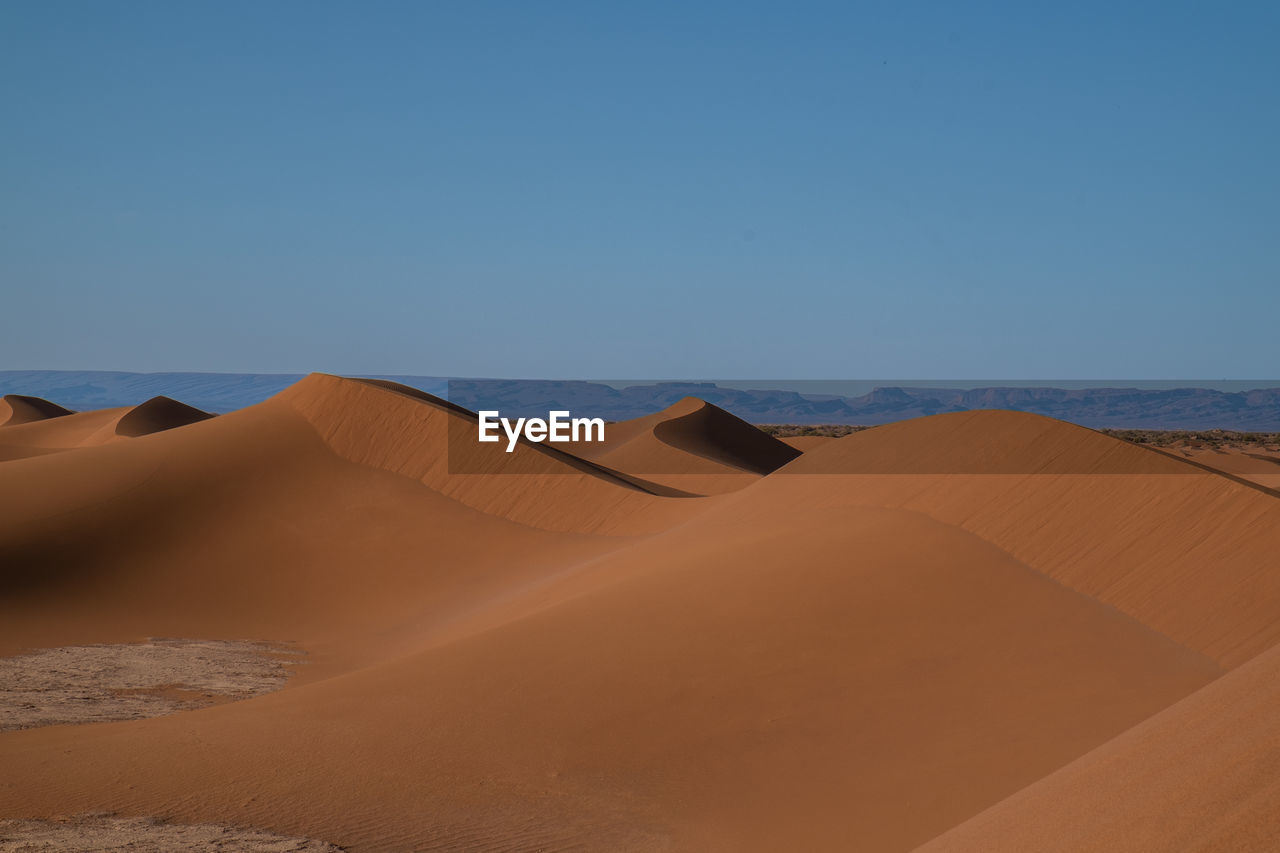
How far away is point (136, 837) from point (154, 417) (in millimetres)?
61916

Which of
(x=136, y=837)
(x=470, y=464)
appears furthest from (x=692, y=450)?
(x=136, y=837)

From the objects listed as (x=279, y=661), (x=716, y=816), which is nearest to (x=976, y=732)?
(x=716, y=816)

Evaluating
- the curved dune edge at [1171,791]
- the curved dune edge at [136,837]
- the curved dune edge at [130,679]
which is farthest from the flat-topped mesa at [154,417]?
the curved dune edge at [1171,791]

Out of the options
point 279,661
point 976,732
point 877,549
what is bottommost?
point 279,661

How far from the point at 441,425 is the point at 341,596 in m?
8.97

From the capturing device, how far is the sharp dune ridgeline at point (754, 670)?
28.0 feet

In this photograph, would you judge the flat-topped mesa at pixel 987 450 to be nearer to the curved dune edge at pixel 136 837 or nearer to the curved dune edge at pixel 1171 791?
the curved dune edge at pixel 1171 791

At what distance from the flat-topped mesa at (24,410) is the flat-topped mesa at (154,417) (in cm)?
1104

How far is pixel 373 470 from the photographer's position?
2964 cm

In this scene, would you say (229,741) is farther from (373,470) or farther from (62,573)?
(373,470)

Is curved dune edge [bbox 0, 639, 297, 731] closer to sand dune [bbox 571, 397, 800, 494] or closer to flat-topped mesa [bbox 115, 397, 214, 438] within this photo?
sand dune [bbox 571, 397, 800, 494]

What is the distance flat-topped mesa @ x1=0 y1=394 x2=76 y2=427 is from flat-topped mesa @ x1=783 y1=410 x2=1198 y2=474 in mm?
69151

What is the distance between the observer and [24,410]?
3108 inches

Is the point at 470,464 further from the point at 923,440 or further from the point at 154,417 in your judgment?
the point at 154,417
